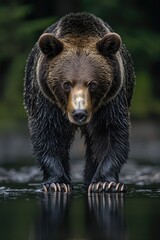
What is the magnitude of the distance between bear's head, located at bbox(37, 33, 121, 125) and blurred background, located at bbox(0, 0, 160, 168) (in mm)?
10817

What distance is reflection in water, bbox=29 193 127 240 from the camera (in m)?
6.55

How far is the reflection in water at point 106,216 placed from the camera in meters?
6.52

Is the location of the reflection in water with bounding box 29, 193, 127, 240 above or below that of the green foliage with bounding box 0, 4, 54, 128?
below

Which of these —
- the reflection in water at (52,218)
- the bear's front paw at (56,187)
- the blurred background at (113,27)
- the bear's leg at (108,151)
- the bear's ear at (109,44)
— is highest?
the blurred background at (113,27)

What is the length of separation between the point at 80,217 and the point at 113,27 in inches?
694

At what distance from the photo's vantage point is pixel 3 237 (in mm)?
6539

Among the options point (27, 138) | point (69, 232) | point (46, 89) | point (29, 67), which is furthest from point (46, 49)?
point (27, 138)

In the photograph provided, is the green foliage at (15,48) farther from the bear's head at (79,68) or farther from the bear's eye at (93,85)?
the bear's eye at (93,85)

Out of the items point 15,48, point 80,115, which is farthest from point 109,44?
point 15,48

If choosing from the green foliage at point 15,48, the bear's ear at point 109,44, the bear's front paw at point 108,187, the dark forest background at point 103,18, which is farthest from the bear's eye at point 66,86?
the green foliage at point 15,48

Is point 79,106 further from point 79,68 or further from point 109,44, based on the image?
point 109,44

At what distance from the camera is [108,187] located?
9.56m

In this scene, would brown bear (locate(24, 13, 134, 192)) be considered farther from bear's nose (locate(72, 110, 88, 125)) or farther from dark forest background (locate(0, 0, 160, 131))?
dark forest background (locate(0, 0, 160, 131))

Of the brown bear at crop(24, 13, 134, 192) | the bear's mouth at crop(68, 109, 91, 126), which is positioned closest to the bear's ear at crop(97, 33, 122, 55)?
the brown bear at crop(24, 13, 134, 192)
